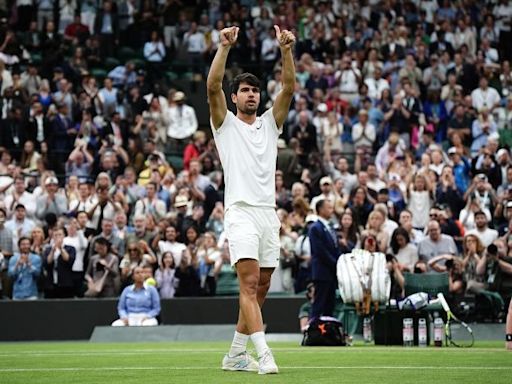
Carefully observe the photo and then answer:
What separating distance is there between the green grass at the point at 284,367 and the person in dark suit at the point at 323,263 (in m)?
3.01

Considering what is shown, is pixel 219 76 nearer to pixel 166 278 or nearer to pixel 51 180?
pixel 166 278

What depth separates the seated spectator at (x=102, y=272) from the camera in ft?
71.5

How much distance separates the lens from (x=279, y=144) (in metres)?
26.6

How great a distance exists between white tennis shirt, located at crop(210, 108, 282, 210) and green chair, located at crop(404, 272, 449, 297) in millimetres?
7863

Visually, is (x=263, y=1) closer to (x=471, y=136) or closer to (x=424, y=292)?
(x=471, y=136)

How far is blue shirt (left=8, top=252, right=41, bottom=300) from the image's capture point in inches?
853

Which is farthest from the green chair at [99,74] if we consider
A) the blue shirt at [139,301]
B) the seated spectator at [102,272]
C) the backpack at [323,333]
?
the backpack at [323,333]

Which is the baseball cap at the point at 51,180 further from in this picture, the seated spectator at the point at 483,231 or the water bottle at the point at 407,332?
the water bottle at the point at 407,332

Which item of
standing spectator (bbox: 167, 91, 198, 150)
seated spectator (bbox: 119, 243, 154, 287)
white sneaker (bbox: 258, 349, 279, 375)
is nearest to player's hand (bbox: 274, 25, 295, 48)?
white sneaker (bbox: 258, 349, 279, 375)

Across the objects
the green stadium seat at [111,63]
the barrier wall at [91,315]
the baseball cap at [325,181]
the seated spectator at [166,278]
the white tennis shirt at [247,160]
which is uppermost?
the green stadium seat at [111,63]

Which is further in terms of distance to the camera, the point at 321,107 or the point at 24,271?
the point at 321,107

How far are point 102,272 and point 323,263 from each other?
5386 millimetres

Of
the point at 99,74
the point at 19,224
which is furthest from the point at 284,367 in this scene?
the point at 99,74

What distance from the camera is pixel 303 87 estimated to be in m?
28.2
